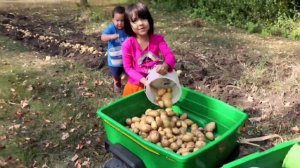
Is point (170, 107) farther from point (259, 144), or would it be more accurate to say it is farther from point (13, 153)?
point (13, 153)

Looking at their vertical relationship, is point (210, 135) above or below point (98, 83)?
above

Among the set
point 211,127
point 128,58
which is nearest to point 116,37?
point 128,58

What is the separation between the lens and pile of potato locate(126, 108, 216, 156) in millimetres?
2654

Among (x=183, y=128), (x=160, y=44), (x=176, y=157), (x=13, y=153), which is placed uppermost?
(x=160, y=44)

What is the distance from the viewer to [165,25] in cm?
688

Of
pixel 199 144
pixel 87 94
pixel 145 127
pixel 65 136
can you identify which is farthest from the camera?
pixel 87 94

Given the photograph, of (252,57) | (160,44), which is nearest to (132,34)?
(160,44)

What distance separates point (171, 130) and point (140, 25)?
2.72 feet

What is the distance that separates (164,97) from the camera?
2.99 m

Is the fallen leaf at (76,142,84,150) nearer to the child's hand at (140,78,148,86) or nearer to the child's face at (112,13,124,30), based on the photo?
the child's hand at (140,78,148,86)

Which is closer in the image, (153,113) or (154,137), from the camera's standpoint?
(154,137)

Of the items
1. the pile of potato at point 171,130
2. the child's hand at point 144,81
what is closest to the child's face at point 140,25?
the child's hand at point 144,81

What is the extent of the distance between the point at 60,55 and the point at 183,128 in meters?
3.33

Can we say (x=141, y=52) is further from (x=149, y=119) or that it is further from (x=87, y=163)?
(x=87, y=163)
